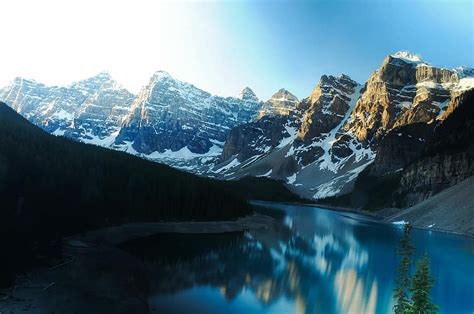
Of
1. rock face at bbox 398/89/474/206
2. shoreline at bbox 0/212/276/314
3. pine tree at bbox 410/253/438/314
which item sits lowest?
shoreline at bbox 0/212/276/314

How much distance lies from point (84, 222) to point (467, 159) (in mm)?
130885

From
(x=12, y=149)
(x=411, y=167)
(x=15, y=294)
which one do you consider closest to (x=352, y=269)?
(x=15, y=294)

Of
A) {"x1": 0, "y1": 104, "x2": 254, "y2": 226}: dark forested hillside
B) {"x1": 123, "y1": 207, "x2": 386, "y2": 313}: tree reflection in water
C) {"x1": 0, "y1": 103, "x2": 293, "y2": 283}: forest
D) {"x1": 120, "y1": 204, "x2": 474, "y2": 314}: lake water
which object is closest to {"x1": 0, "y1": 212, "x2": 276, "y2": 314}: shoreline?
{"x1": 120, "y1": 204, "x2": 474, "y2": 314}: lake water

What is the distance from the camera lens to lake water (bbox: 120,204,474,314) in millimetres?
44312

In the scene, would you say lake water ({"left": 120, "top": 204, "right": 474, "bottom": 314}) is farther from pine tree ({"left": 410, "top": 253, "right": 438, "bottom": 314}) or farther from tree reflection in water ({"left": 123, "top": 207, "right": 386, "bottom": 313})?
pine tree ({"left": 410, "top": 253, "right": 438, "bottom": 314})

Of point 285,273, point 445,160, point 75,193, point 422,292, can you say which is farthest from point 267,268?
point 445,160

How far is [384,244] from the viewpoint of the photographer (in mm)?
91875

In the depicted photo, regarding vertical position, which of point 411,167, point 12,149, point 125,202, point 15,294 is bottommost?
point 15,294

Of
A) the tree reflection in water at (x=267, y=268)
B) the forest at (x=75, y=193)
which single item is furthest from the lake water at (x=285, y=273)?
the forest at (x=75, y=193)

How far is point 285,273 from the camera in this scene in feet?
194

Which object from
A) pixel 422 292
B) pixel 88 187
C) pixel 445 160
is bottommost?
pixel 422 292

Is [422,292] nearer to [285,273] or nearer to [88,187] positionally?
[285,273]

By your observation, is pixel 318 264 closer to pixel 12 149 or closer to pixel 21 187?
pixel 21 187

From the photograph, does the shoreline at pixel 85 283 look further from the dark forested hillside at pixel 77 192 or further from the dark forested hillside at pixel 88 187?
the dark forested hillside at pixel 88 187
